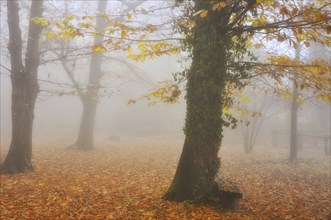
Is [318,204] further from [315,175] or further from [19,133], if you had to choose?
[19,133]

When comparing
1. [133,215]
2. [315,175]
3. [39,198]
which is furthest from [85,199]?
[315,175]

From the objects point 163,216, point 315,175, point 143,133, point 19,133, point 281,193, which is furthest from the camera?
point 143,133

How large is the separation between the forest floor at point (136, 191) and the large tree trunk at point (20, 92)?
2.50 ft

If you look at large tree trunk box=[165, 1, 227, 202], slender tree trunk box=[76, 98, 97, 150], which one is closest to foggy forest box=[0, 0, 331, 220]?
large tree trunk box=[165, 1, 227, 202]

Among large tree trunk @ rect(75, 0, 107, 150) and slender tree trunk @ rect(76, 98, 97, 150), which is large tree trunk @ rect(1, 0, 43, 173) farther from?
slender tree trunk @ rect(76, 98, 97, 150)

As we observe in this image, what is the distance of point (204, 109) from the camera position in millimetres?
7223

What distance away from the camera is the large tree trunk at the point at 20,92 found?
423 inches

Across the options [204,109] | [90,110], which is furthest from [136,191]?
[90,110]

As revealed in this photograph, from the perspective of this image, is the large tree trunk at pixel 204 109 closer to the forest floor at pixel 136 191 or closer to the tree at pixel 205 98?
the tree at pixel 205 98

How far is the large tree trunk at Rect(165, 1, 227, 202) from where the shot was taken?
7.21 m

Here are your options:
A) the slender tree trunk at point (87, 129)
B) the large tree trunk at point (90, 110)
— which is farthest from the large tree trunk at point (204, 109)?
the slender tree trunk at point (87, 129)

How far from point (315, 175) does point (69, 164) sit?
31.8 ft

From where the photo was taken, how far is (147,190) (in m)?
8.72

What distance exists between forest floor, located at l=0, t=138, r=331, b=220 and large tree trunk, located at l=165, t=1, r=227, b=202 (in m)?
0.53
